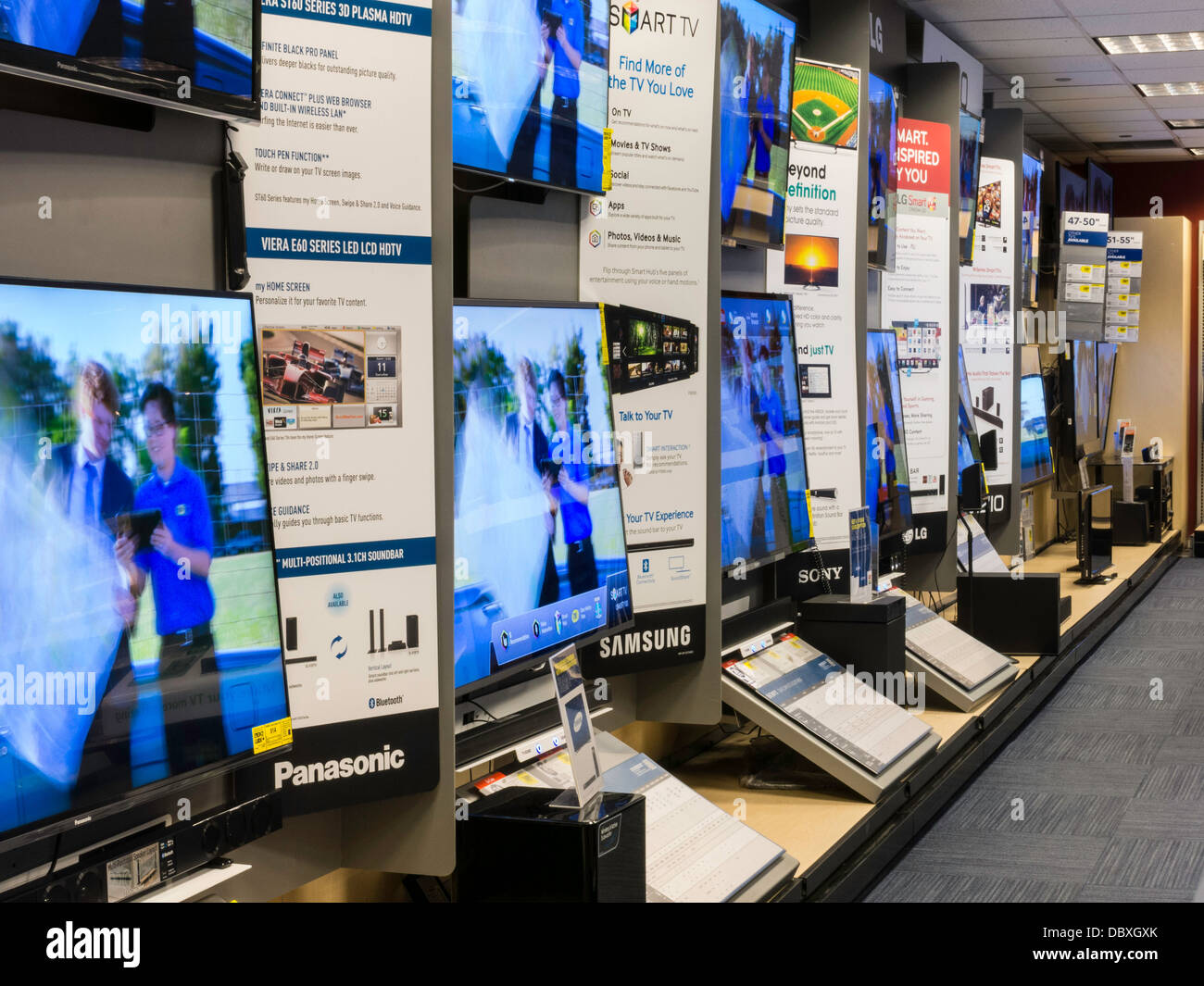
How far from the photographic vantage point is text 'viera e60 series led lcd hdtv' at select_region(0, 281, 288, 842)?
170 cm

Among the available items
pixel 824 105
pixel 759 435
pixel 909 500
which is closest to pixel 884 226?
pixel 824 105

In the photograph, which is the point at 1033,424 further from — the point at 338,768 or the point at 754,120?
the point at 338,768

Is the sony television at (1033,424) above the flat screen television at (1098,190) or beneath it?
beneath

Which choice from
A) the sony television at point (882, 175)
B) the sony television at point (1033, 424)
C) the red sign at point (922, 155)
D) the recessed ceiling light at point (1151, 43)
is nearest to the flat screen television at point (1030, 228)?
the sony television at point (1033, 424)

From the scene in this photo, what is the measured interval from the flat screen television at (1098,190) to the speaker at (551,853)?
1030cm

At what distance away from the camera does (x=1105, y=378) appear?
1180 cm

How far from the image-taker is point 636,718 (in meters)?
3.91

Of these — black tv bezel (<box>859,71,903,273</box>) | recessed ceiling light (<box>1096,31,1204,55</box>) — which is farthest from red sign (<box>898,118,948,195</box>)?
recessed ceiling light (<box>1096,31,1204,55</box>)

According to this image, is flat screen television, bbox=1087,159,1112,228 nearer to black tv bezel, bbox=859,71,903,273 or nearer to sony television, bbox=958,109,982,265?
sony television, bbox=958,109,982,265

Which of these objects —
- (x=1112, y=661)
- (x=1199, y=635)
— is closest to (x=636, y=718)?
(x=1112, y=661)

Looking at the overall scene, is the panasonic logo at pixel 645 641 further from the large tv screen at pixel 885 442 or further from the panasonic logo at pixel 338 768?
the large tv screen at pixel 885 442

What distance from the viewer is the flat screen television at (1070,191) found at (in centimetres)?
1051

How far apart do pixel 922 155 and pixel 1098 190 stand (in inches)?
250
